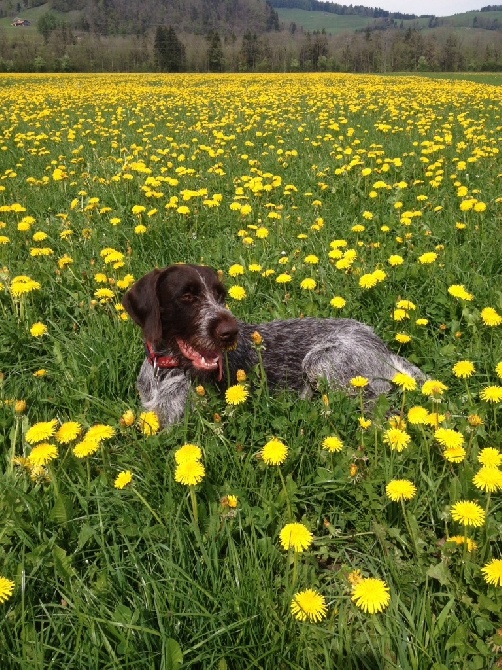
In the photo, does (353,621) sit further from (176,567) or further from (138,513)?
(138,513)

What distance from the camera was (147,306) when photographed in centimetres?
329

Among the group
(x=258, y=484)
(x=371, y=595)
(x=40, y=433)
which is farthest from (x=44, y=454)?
(x=371, y=595)

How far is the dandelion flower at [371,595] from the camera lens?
163 centimetres

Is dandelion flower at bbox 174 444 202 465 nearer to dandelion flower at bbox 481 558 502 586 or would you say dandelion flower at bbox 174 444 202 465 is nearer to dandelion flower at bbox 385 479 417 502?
dandelion flower at bbox 385 479 417 502

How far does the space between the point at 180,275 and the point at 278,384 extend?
1068 millimetres

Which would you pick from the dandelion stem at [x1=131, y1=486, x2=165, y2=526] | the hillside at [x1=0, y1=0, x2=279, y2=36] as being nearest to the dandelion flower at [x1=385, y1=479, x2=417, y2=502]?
the dandelion stem at [x1=131, y1=486, x2=165, y2=526]

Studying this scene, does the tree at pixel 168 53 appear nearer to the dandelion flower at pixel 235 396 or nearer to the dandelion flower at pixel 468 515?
the dandelion flower at pixel 235 396

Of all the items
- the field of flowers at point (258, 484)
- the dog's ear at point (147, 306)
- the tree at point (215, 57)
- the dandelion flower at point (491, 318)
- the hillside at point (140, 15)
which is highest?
the hillside at point (140, 15)

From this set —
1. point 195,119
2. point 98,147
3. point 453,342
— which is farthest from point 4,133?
point 453,342

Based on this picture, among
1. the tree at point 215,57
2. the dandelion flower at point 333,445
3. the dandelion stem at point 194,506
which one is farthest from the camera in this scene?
the tree at point 215,57

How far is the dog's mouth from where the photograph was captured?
11.1 feet

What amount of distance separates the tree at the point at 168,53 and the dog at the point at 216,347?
2974 inches

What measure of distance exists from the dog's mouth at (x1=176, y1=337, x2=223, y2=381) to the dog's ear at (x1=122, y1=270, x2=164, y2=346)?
268 millimetres

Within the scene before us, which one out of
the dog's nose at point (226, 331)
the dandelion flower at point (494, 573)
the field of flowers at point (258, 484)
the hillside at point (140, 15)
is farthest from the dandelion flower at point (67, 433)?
the hillside at point (140, 15)
